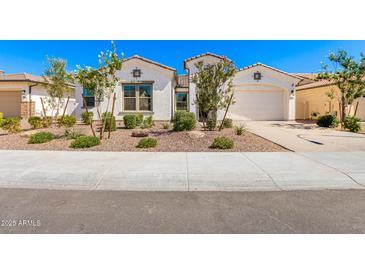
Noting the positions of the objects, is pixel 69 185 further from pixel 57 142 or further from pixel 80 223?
pixel 57 142

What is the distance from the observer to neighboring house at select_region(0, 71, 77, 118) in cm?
1919

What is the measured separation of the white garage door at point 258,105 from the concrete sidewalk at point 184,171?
1182 cm

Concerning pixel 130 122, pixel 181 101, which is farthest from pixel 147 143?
pixel 181 101

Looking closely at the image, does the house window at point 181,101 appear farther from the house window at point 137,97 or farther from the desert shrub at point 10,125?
the desert shrub at point 10,125

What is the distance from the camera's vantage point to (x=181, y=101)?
17.9 metres

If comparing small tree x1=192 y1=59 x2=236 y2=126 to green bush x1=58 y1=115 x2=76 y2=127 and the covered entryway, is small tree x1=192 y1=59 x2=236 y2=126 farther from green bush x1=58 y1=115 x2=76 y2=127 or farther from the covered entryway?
the covered entryway

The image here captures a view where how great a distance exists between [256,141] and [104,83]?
6974 mm

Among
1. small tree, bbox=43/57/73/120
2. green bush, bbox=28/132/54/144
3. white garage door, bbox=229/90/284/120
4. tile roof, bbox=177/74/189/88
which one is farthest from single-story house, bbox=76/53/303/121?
green bush, bbox=28/132/54/144

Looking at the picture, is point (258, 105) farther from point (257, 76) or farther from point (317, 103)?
point (317, 103)

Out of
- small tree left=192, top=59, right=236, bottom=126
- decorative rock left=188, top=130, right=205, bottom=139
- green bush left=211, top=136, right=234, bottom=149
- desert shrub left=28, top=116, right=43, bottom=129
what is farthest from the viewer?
desert shrub left=28, top=116, right=43, bottom=129

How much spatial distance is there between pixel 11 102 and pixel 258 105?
23845 millimetres

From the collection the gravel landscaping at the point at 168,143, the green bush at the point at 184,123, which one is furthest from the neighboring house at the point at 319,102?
the green bush at the point at 184,123

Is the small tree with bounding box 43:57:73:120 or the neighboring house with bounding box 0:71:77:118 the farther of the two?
the neighboring house with bounding box 0:71:77:118

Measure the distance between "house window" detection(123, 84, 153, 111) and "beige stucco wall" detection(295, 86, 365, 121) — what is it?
51.0 feet
